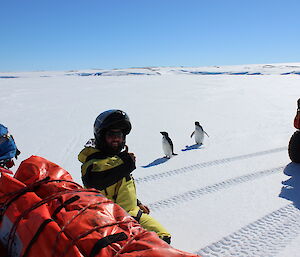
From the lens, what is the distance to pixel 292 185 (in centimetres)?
360

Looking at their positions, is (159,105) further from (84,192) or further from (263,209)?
(84,192)

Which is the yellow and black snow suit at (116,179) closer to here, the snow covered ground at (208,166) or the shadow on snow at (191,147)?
the snow covered ground at (208,166)

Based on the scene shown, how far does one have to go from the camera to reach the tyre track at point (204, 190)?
314 centimetres

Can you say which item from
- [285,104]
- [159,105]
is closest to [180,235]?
[159,105]

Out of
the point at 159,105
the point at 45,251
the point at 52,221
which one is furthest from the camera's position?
the point at 159,105

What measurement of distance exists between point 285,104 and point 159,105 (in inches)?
185

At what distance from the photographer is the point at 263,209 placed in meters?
2.96

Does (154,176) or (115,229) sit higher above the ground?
(115,229)

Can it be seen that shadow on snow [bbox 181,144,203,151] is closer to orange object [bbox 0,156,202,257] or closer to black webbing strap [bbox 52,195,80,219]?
orange object [bbox 0,156,202,257]

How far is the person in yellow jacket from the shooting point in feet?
6.58

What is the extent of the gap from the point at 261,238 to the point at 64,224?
A: 1869mm

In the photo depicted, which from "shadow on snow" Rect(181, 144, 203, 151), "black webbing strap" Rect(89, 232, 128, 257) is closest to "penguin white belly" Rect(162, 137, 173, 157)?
"shadow on snow" Rect(181, 144, 203, 151)

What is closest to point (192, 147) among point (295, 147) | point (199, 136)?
point (199, 136)

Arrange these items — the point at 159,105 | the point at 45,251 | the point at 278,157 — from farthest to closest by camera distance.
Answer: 1. the point at 159,105
2. the point at 278,157
3. the point at 45,251
